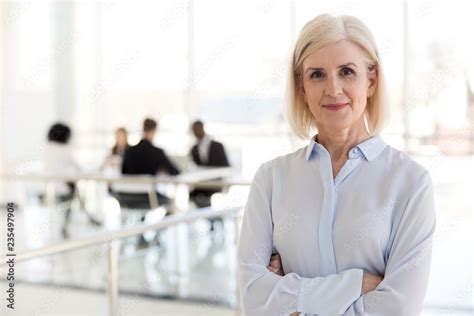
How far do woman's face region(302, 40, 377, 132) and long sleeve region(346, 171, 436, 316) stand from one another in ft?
0.63

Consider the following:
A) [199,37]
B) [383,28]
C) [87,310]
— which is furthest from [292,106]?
[199,37]

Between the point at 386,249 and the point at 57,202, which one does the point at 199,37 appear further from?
the point at 386,249

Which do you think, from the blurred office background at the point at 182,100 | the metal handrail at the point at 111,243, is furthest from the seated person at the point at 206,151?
the metal handrail at the point at 111,243

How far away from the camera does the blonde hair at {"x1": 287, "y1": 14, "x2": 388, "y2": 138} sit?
1.24 metres

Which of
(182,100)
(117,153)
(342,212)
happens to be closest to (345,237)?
(342,212)

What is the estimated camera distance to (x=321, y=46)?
1.24 m

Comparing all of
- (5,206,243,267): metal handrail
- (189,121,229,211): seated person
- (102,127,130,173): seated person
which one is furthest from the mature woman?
(102,127,130,173): seated person

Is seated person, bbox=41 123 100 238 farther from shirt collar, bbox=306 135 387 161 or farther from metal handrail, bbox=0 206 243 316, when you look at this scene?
shirt collar, bbox=306 135 387 161

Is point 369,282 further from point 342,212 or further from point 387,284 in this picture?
point 342,212

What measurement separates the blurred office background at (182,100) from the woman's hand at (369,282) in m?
2.92

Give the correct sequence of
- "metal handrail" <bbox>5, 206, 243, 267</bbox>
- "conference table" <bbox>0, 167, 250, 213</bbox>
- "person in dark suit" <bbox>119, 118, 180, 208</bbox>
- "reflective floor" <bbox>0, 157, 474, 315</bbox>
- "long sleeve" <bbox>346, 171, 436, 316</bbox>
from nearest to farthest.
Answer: "long sleeve" <bbox>346, 171, 436, 316</bbox>, "metal handrail" <bbox>5, 206, 243, 267</bbox>, "reflective floor" <bbox>0, 157, 474, 315</bbox>, "conference table" <bbox>0, 167, 250, 213</bbox>, "person in dark suit" <bbox>119, 118, 180, 208</bbox>

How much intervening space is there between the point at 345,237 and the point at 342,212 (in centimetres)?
5

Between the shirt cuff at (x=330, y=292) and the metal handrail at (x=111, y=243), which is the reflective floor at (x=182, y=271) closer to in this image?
the metal handrail at (x=111, y=243)

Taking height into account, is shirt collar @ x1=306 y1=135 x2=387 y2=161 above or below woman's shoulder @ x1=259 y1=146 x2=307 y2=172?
above
